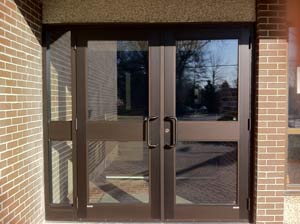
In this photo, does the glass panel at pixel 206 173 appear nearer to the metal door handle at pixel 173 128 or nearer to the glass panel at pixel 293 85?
the metal door handle at pixel 173 128

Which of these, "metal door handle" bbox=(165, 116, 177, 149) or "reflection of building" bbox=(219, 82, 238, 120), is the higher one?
"reflection of building" bbox=(219, 82, 238, 120)

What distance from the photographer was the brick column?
312 centimetres

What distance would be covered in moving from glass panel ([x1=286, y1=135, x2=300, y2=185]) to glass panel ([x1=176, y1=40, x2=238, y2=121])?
884 mm

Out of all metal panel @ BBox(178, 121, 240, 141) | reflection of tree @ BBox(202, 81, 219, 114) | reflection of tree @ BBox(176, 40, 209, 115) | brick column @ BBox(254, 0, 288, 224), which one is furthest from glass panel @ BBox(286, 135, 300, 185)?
reflection of tree @ BBox(176, 40, 209, 115)

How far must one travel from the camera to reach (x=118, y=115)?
10.9 feet

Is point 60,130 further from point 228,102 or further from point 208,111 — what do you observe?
point 228,102

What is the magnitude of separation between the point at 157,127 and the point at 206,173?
2.40 feet

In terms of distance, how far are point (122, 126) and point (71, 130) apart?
548mm

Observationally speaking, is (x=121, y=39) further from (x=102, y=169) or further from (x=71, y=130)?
(x=102, y=169)

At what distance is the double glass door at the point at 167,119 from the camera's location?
3.25 meters

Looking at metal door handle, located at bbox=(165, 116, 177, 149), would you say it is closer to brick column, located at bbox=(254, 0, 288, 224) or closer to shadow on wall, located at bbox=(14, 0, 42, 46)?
brick column, located at bbox=(254, 0, 288, 224)

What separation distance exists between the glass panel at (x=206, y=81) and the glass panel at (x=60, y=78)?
1.16 meters

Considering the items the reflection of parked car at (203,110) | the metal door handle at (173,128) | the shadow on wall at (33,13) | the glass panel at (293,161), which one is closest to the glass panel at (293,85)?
the glass panel at (293,161)

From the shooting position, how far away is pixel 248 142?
3270 millimetres
